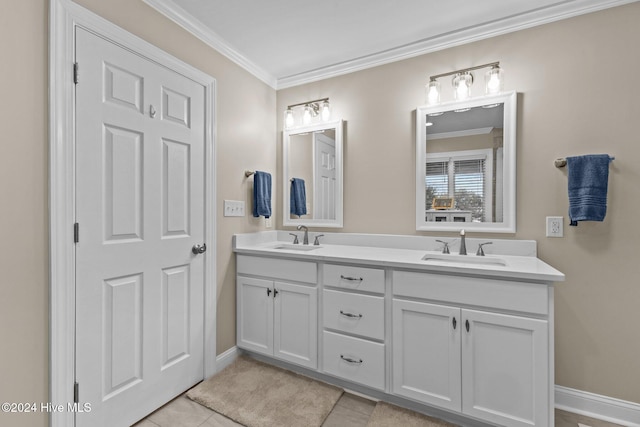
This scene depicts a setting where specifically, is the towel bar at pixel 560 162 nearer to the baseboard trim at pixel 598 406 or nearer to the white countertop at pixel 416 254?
the white countertop at pixel 416 254

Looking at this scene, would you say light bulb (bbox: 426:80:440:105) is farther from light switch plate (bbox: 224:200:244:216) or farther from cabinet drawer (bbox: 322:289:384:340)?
light switch plate (bbox: 224:200:244:216)

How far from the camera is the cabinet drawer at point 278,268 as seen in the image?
1.97m

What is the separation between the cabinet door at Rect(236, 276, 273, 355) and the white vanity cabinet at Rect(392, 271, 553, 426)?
91 centimetres

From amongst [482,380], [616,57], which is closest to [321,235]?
[482,380]

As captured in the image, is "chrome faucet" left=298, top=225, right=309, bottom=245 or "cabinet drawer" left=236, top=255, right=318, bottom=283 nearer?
"cabinet drawer" left=236, top=255, right=318, bottom=283

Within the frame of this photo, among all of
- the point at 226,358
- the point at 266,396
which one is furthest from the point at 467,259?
the point at 226,358

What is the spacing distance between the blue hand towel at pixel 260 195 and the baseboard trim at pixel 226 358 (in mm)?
1071

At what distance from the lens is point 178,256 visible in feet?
6.06

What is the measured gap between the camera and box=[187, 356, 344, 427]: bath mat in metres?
1.65

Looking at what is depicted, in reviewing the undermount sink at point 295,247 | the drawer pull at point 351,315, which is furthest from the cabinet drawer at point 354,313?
the undermount sink at point 295,247

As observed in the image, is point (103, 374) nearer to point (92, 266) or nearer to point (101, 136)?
point (92, 266)

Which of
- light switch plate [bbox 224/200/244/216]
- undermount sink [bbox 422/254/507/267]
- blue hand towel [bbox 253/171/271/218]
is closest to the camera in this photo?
undermount sink [bbox 422/254/507/267]

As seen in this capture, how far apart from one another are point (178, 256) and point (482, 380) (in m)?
1.85

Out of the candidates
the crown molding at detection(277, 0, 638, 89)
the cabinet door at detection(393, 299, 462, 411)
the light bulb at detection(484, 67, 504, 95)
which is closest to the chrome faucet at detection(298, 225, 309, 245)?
the cabinet door at detection(393, 299, 462, 411)
